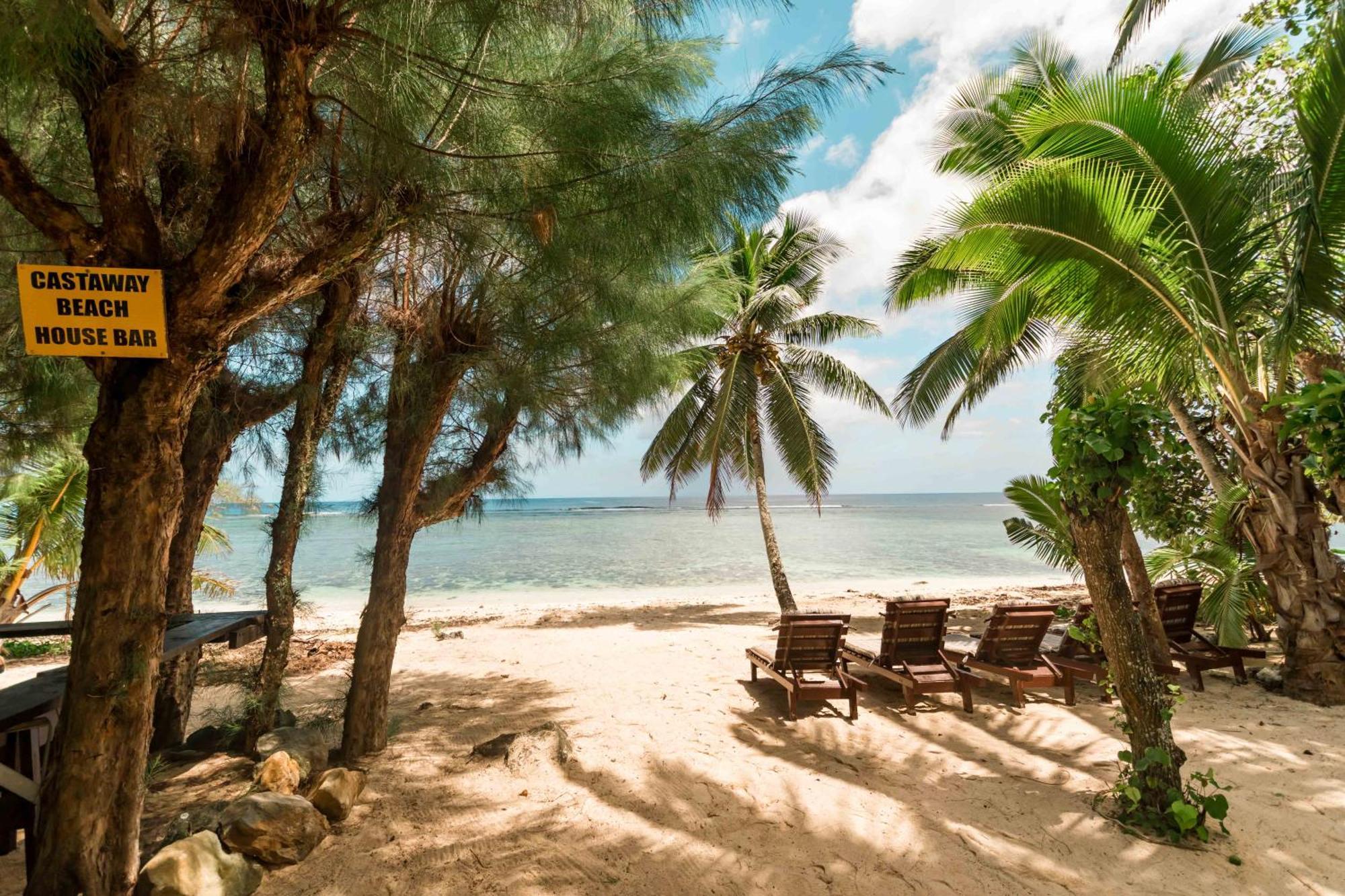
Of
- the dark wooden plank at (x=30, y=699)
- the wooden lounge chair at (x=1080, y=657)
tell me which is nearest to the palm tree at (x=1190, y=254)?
the wooden lounge chair at (x=1080, y=657)

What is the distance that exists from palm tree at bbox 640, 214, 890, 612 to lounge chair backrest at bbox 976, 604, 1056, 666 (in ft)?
17.6

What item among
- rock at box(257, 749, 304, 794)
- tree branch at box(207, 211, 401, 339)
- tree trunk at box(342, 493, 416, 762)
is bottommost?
rock at box(257, 749, 304, 794)

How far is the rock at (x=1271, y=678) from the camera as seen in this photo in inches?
231

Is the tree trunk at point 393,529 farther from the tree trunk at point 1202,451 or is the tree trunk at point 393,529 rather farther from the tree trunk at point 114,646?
the tree trunk at point 1202,451

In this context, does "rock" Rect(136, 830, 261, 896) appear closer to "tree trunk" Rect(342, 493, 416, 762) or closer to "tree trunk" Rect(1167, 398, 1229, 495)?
"tree trunk" Rect(342, 493, 416, 762)

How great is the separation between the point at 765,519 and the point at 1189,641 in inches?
254

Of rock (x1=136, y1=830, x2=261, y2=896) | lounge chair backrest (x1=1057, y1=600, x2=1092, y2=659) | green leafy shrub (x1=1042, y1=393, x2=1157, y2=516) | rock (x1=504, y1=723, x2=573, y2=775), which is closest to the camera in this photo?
rock (x1=136, y1=830, x2=261, y2=896)

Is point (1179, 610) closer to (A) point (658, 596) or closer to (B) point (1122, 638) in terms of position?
(B) point (1122, 638)

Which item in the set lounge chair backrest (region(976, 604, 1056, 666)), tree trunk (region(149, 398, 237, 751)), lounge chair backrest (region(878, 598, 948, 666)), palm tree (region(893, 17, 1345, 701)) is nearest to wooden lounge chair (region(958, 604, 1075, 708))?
lounge chair backrest (region(976, 604, 1056, 666))

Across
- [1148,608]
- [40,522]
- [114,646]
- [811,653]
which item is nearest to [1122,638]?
[811,653]

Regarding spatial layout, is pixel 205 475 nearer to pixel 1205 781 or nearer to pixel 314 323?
pixel 314 323

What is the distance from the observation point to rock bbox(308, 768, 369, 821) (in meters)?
3.66

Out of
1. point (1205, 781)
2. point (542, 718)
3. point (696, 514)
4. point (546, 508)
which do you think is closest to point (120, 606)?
point (542, 718)

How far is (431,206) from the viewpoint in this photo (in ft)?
11.0
